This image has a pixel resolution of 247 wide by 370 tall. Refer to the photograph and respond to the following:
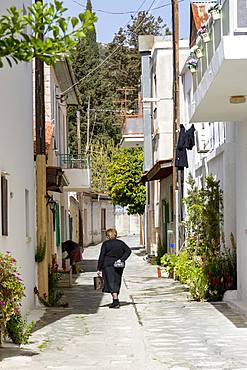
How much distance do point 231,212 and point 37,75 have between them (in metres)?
4.88

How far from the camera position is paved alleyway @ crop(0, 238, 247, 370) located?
9.04m

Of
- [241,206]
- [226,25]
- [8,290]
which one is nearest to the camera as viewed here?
[8,290]

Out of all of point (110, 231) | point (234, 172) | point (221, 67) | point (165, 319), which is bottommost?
point (165, 319)

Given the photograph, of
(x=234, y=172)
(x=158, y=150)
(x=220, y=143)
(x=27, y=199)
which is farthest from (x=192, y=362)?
(x=158, y=150)

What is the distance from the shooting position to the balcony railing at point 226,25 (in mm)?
9703

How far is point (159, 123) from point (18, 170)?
53.3 ft

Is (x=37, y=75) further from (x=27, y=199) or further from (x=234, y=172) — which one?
(x=234, y=172)

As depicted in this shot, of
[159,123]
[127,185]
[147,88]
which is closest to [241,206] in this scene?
[159,123]

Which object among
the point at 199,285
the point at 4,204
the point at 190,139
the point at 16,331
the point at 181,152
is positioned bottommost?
the point at 199,285

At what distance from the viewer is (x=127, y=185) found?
41.4 m

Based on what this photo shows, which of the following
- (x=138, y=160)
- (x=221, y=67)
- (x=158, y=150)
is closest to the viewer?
(x=221, y=67)

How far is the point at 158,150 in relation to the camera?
96.4 feet

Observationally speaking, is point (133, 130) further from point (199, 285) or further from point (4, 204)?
point (4, 204)

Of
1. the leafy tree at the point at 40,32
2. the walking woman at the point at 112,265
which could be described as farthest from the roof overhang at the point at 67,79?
the leafy tree at the point at 40,32
